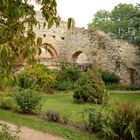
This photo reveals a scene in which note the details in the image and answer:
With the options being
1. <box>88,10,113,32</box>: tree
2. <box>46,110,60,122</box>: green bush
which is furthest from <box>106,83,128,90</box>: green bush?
<box>88,10,113,32</box>: tree

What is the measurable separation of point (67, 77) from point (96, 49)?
477 cm

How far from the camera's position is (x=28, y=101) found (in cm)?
A: 991

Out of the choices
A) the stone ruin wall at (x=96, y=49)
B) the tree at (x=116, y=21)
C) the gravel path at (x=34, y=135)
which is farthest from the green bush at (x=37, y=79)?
the tree at (x=116, y=21)

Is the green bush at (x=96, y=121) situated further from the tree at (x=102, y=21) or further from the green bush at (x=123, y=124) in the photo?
the tree at (x=102, y=21)

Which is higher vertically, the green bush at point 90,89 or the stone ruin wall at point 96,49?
the stone ruin wall at point 96,49

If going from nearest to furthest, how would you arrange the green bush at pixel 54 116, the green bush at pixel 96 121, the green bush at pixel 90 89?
the green bush at pixel 96 121 < the green bush at pixel 54 116 < the green bush at pixel 90 89

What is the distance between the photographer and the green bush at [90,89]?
494 inches

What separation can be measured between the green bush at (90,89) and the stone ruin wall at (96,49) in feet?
26.6

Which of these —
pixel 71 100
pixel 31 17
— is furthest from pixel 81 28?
pixel 31 17

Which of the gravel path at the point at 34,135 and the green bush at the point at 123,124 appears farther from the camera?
the gravel path at the point at 34,135

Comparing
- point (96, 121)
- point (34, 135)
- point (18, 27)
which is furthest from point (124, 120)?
point (18, 27)

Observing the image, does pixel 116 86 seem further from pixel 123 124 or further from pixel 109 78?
pixel 123 124

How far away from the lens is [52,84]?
17.4 m

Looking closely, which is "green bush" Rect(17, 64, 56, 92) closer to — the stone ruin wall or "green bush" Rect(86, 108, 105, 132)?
the stone ruin wall
